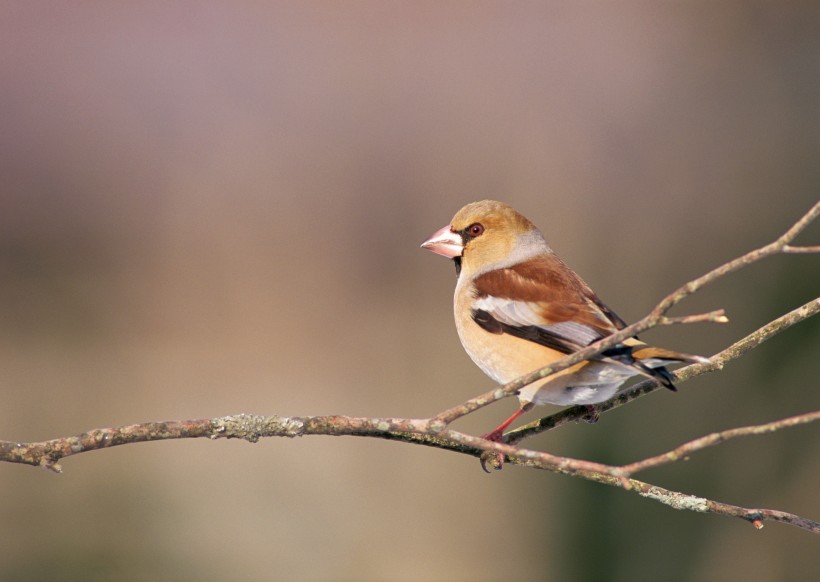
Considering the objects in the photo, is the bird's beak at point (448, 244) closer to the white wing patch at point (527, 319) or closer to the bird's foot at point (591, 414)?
the white wing patch at point (527, 319)

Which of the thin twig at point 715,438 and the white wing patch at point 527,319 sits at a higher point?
the white wing patch at point 527,319

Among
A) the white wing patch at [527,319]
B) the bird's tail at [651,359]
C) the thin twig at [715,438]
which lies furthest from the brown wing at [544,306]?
the thin twig at [715,438]

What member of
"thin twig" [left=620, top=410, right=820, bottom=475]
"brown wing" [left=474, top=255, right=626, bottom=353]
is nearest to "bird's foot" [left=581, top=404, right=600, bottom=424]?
"brown wing" [left=474, top=255, right=626, bottom=353]

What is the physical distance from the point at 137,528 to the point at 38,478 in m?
1.02

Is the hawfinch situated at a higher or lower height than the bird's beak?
lower

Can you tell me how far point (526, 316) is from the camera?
122 inches

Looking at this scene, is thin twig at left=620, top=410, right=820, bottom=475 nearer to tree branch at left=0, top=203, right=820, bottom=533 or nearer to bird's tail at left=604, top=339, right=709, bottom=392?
tree branch at left=0, top=203, right=820, bottom=533

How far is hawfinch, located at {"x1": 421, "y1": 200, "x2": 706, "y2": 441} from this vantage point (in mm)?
2770

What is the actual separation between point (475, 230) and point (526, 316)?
0.65 metres

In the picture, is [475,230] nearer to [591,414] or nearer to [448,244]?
[448,244]

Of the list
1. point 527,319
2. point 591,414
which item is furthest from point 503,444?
point 527,319

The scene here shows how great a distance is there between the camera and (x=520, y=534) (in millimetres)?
8602

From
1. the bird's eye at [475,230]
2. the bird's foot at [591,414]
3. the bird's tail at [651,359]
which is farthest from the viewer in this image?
the bird's eye at [475,230]

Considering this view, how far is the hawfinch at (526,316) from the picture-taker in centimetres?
277
